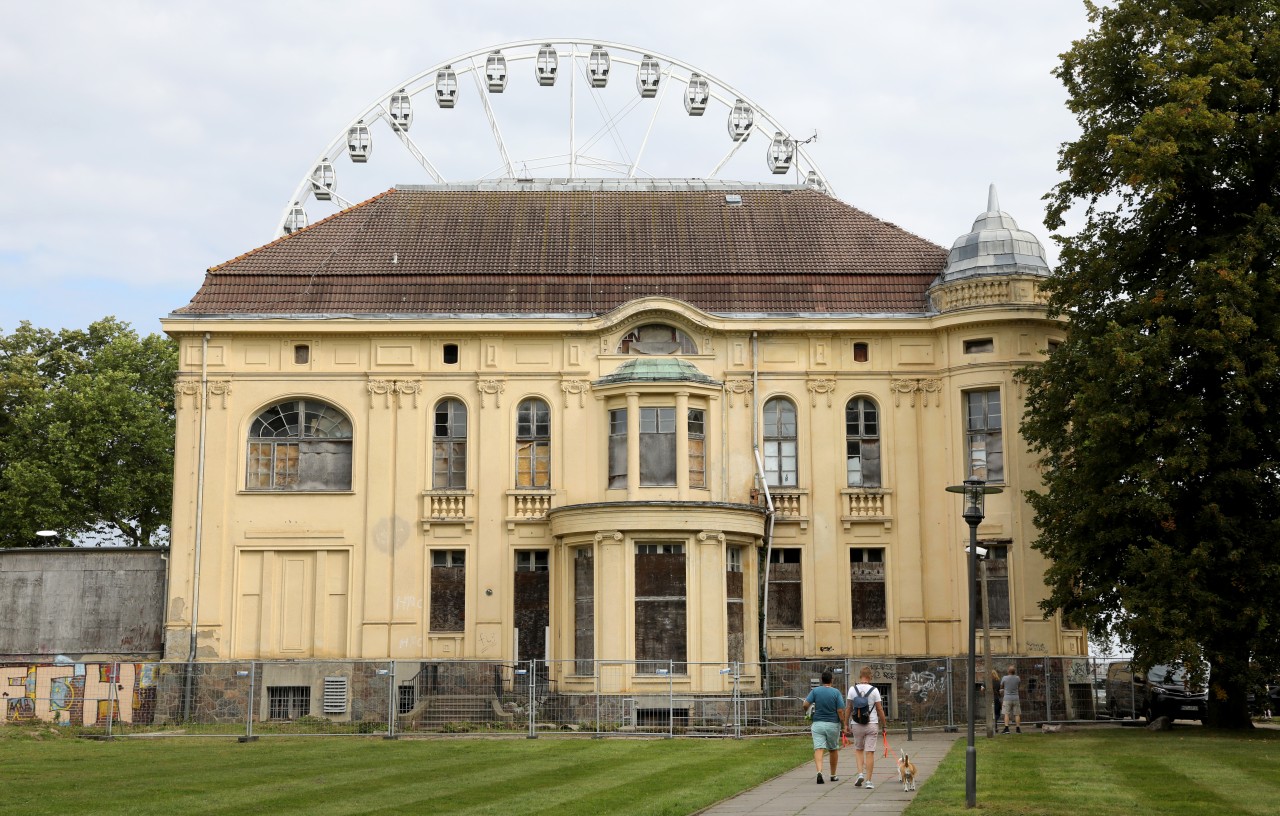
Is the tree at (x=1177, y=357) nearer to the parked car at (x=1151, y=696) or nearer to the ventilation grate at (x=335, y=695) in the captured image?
the parked car at (x=1151, y=696)

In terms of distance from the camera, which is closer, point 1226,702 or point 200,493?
point 1226,702

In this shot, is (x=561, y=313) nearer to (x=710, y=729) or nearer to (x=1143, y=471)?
(x=710, y=729)

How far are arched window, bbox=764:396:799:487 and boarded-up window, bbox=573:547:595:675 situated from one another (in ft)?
18.1

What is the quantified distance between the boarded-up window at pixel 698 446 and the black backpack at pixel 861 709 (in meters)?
16.7

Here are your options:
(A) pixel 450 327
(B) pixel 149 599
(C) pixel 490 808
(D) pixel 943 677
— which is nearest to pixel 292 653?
(B) pixel 149 599

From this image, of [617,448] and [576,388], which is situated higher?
[576,388]

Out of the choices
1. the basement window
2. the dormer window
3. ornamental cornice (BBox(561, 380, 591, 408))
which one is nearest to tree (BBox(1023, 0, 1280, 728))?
the dormer window

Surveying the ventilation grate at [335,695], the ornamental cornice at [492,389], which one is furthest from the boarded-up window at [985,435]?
the ventilation grate at [335,695]

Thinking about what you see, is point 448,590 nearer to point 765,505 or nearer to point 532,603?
point 532,603

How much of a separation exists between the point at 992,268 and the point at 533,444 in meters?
12.8

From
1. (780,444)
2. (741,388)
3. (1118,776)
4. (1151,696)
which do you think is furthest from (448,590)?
(1118,776)

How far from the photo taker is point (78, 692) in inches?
1384

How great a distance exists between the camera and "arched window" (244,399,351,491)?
Answer: 3841cm

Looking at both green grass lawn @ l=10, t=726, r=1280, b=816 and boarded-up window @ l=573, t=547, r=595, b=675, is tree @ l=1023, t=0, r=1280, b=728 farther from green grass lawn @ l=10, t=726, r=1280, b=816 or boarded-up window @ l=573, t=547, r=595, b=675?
boarded-up window @ l=573, t=547, r=595, b=675
